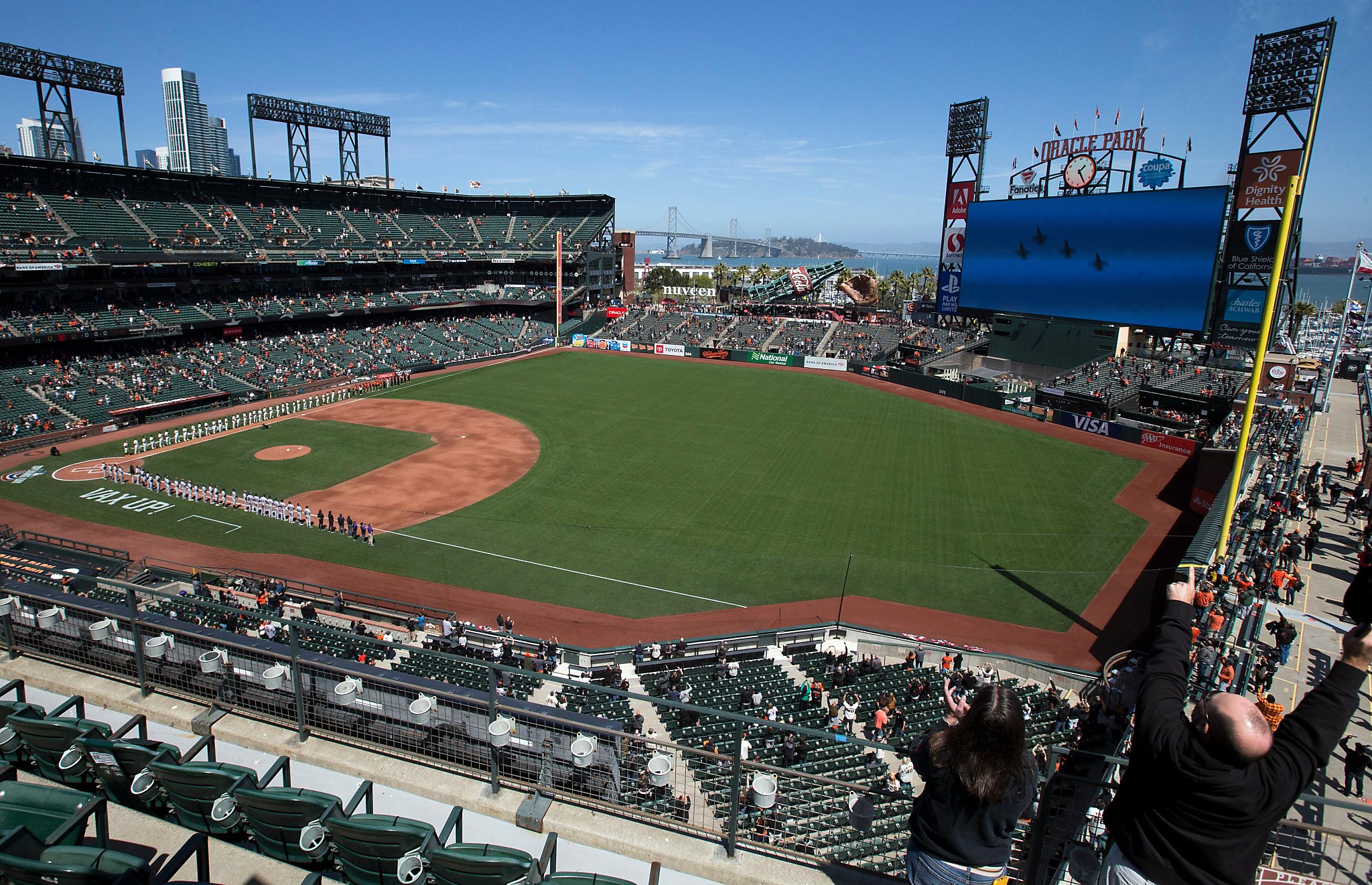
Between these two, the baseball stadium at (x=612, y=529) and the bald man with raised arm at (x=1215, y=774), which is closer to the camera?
the bald man with raised arm at (x=1215, y=774)

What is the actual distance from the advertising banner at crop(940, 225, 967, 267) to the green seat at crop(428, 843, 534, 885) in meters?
60.1

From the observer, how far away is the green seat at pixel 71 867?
13.4ft

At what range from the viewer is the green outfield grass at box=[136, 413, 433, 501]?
109 ft

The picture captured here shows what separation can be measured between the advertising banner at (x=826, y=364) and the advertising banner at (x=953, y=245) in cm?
1182

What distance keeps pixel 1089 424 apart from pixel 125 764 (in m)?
47.6

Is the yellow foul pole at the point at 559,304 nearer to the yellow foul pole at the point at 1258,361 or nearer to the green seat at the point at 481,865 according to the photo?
the yellow foul pole at the point at 1258,361

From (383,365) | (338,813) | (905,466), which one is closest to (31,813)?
(338,813)

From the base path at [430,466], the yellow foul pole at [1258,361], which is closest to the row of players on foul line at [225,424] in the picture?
the base path at [430,466]

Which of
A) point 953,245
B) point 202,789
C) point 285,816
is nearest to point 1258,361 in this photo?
point 285,816

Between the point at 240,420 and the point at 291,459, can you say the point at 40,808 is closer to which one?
the point at 291,459

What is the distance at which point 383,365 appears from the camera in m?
58.9

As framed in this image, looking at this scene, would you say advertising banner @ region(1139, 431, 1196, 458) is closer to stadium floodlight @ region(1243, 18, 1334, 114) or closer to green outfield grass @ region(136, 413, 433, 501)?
stadium floodlight @ region(1243, 18, 1334, 114)

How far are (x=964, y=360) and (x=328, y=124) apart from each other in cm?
6361

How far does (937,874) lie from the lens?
13.5ft
